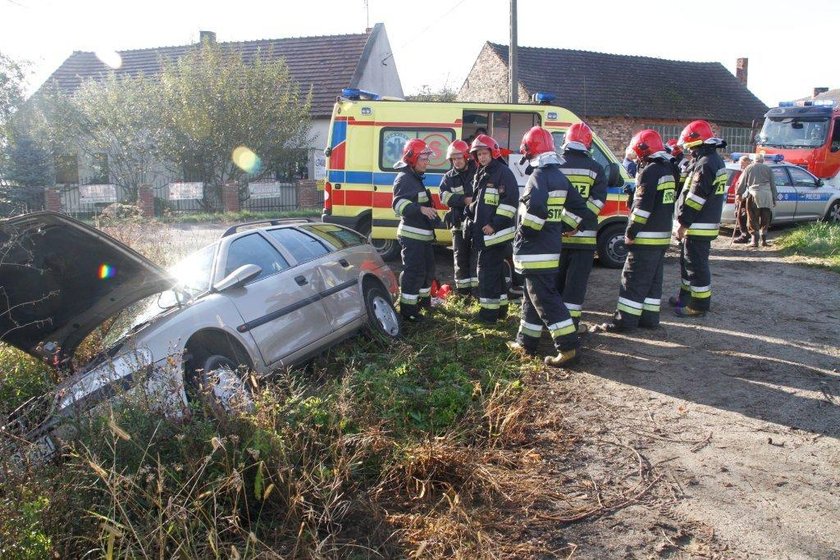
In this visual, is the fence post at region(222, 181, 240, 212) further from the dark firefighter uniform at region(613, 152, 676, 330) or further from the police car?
the dark firefighter uniform at region(613, 152, 676, 330)

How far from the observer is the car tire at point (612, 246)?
32.0ft

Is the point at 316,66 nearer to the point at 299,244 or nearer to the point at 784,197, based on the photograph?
the point at 784,197

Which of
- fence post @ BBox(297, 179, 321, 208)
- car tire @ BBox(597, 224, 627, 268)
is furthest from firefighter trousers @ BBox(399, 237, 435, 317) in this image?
fence post @ BBox(297, 179, 321, 208)

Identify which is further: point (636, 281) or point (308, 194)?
point (308, 194)

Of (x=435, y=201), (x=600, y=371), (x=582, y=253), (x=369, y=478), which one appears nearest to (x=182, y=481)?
(x=369, y=478)

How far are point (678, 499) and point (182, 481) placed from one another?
2.61 meters

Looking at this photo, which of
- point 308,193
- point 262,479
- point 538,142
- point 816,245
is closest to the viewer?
point 262,479

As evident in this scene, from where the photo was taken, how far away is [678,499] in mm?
3514

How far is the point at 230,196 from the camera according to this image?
65.8ft

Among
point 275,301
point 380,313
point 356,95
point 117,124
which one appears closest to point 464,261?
point 380,313

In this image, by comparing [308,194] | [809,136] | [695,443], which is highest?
[809,136]

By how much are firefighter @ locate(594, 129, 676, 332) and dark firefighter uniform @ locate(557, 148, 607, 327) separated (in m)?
0.43

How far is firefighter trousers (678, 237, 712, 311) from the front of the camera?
22.6 ft

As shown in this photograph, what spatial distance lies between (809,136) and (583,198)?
14.5 metres
